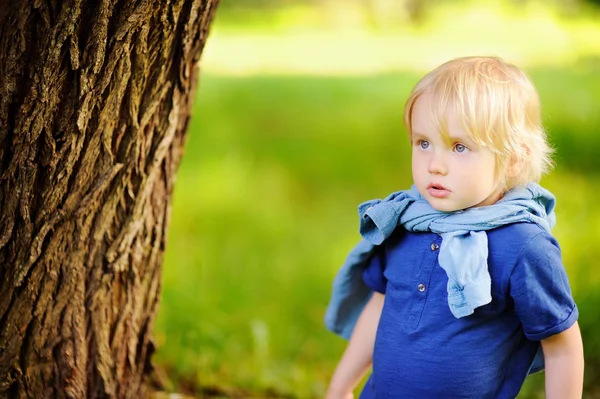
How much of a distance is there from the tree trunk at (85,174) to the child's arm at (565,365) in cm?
109

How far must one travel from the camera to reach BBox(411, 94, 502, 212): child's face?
175 centimetres

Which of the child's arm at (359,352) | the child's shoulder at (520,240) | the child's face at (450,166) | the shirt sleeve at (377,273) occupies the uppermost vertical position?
the child's face at (450,166)

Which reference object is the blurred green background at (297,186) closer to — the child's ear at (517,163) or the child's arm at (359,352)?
the child's arm at (359,352)

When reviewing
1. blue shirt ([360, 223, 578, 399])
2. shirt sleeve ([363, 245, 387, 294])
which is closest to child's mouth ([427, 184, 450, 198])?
blue shirt ([360, 223, 578, 399])

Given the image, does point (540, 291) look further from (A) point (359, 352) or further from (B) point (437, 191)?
(A) point (359, 352)

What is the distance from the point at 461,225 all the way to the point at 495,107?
0.89ft

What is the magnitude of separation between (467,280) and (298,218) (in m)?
3.47

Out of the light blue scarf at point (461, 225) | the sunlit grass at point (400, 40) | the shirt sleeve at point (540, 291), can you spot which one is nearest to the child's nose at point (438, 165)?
the light blue scarf at point (461, 225)

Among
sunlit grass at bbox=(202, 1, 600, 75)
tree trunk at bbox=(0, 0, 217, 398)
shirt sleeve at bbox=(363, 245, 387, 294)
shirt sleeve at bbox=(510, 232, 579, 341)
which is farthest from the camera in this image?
sunlit grass at bbox=(202, 1, 600, 75)

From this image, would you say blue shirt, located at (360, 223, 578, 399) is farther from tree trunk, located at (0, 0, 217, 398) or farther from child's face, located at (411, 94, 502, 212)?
tree trunk, located at (0, 0, 217, 398)

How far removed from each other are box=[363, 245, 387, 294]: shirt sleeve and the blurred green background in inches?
44.2

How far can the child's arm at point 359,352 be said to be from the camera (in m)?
2.09

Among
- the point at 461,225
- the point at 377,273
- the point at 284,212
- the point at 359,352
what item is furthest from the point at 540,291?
the point at 284,212

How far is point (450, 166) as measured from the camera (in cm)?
175
